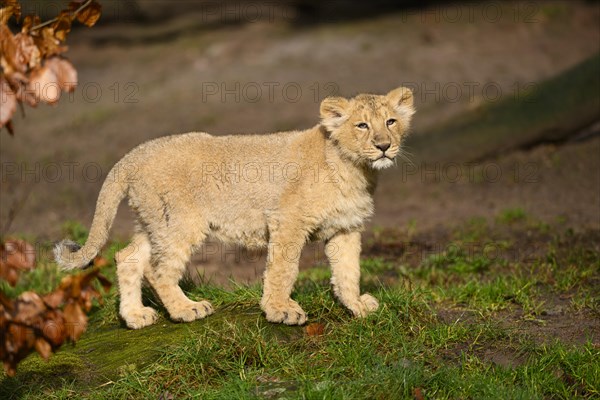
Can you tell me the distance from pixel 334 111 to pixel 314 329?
1.75 m

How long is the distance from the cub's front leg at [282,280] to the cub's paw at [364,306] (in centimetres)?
42

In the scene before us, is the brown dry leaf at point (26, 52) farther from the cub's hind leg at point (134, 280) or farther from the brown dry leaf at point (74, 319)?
the cub's hind leg at point (134, 280)

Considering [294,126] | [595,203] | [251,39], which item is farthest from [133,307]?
[251,39]

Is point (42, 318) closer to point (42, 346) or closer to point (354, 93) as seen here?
point (42, 346)

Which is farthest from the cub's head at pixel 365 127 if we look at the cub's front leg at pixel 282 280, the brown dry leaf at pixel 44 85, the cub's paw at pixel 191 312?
the brown dry leaf at pixel 44 85

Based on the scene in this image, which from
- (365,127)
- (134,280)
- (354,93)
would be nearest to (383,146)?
(365,127)

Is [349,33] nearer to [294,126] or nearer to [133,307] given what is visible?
[294,126]

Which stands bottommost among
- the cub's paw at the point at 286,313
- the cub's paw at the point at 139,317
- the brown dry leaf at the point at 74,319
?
the cub's paw at the point at 139,317

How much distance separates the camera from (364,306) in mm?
6465

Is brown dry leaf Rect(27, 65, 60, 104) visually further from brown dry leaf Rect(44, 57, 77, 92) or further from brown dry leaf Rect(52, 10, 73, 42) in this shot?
brown dry leaf Rect(52, 10, 73, 42)

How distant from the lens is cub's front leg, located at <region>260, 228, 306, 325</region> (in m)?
6.22

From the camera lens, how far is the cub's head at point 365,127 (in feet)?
21.0

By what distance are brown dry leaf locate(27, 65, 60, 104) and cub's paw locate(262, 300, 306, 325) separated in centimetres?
265

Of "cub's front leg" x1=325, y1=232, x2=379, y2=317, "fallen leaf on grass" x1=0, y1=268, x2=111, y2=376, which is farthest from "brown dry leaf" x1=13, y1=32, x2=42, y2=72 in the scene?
"cub's front leg" x1=325, y1=232, x2=379, y2=317
